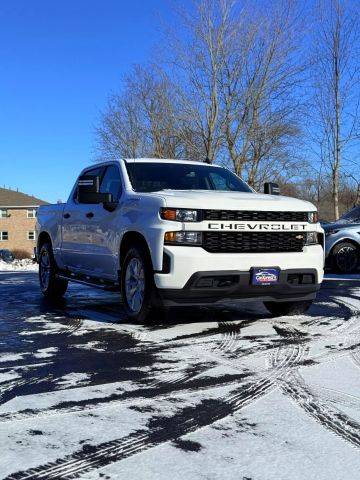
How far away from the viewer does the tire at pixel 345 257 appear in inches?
475

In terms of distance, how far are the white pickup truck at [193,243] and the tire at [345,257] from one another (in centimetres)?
585

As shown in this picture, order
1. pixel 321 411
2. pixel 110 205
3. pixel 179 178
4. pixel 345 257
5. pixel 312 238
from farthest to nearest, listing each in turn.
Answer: pixel 345 257
pixel 179 178
pixel 110 205
pixel 312 238
pixel 321 411

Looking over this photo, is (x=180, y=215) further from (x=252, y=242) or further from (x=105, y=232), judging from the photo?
(x=105, y=232)

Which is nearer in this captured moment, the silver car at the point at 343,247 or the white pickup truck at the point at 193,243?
the white pickup truck at the point at 193,243

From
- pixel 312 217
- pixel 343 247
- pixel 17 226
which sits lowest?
pixel 343 247

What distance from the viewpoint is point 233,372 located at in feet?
13.2

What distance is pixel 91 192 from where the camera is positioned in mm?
6539

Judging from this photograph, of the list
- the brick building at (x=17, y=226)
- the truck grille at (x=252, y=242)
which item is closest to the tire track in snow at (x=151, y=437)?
the truck grille at (x=252, y=242)

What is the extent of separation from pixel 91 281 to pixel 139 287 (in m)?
1.41

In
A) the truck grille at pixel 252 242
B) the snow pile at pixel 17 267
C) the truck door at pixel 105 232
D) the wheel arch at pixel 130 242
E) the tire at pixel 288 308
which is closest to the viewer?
the truck grille at pixel 252 242

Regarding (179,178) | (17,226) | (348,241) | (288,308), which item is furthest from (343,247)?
(17,226)

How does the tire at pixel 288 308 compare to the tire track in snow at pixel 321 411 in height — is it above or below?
above

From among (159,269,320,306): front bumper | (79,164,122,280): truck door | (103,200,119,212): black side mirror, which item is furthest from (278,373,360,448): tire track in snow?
(103,200,119,212): black side mirror

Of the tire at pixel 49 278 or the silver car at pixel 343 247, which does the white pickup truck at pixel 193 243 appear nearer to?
the tire at pixel 49 278
